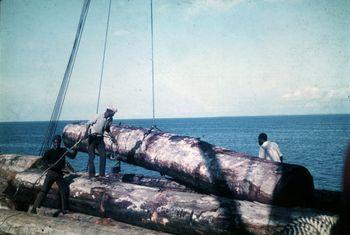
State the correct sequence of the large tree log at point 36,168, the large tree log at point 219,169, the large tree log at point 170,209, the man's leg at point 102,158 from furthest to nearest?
1. the man's leg at point 102,158
2. the large tree log at point 36,168
3. the large tree log at point 219,169
4. the large tree log at point 170,209

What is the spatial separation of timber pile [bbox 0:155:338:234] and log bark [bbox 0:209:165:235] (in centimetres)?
36

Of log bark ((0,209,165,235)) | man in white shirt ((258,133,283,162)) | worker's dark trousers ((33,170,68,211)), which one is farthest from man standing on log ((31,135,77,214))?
man in white shirt ((258,133,283,162))

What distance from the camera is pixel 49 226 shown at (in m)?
5.87

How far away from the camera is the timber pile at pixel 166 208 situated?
5.22 metres

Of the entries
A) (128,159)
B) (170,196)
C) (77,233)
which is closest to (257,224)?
(170,196)

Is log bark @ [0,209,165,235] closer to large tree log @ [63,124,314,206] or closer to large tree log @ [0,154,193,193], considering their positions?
large tree log @ [63,124,314,206]

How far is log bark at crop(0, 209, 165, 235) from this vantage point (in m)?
5.53

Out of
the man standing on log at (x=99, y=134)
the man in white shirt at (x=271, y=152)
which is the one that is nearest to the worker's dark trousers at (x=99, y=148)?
the man standing on log at (x=99, y=134)

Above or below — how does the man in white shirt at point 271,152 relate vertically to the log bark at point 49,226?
above

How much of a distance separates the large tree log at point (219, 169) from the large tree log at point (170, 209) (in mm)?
659

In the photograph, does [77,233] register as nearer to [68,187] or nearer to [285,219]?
[68,187]

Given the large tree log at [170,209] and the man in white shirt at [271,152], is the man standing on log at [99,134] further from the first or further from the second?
the man in white shirt at [271,152]

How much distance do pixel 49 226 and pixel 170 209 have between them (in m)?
2.39

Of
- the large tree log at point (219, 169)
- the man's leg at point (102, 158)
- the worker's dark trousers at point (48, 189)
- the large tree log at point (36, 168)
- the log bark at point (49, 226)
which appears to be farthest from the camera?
the man's leg at point (102, 158)
